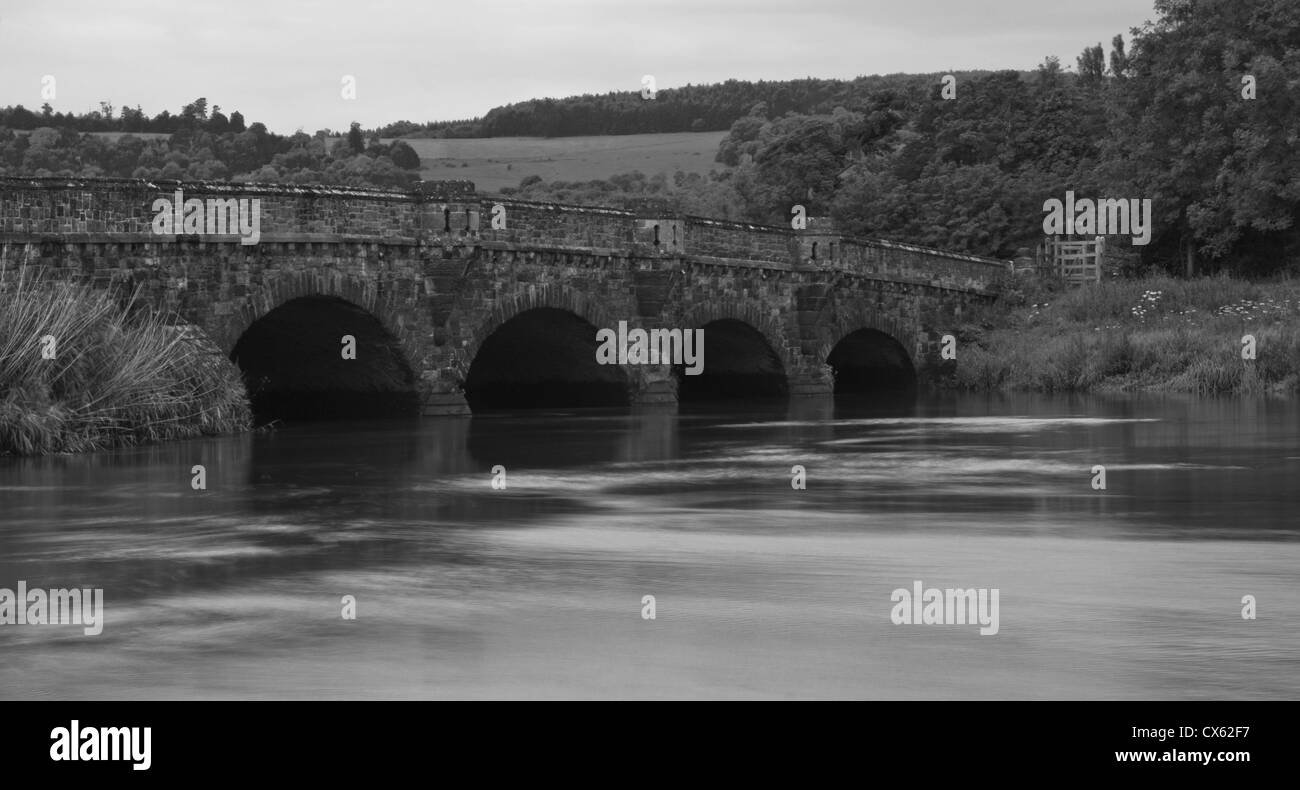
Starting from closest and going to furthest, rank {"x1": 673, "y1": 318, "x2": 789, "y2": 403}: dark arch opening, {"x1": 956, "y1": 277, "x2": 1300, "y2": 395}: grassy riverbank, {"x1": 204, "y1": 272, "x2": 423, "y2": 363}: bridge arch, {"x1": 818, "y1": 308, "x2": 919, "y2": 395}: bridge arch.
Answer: {"x1": 204, "y1": 272, "x2": 423, "y2": 363}: bridge arch
{"x1": 956, "y1": 277, "x2": 1300, "y2": 395}: grassy riverbank
{"x1": 673, "y1": 318, "x2": 789, "y2": 403}: dark arch opening
{"x1": 818, "y1": 308, "x2": 919, "y2": 395}: bridge arch

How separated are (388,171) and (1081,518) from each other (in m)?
57.2

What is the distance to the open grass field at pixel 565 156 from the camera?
86.8 meters

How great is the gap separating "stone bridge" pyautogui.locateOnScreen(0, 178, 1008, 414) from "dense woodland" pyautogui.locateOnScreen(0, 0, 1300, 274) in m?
3.50

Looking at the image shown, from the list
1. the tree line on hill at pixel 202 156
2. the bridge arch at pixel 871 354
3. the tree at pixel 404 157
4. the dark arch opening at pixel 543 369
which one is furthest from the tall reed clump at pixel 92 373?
the tree at pixel 404 157

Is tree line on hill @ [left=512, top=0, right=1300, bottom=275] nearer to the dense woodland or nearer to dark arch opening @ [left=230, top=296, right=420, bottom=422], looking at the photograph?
the dense woodland

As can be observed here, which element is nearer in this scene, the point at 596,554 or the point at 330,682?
the point at 330,682

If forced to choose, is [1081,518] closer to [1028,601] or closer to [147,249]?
[1028,601]

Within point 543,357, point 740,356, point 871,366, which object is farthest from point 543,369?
point 871,366

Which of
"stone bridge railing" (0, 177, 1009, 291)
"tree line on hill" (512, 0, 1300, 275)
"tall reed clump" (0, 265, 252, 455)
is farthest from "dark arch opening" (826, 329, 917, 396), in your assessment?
"tall reed clump" (0, 265, 252, 455)

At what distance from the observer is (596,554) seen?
14.6 meters

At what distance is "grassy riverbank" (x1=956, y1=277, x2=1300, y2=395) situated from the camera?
40.2 metres

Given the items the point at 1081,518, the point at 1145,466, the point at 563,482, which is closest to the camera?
the point at 1081,518

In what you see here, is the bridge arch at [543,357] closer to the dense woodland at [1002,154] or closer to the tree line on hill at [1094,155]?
the dense woodland at [1002,154]
